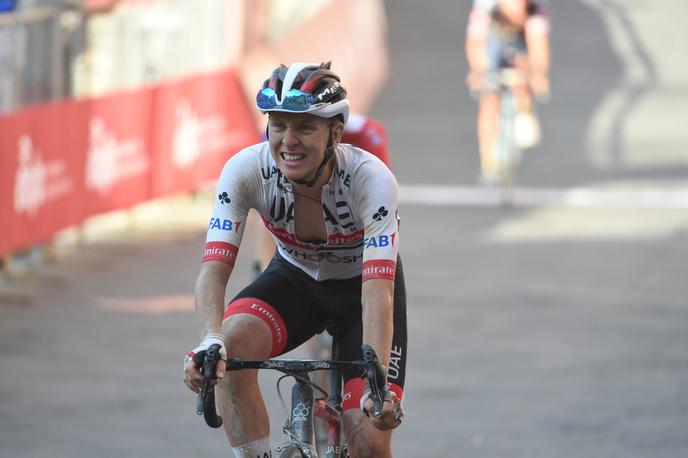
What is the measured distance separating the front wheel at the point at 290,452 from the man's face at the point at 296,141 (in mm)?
907

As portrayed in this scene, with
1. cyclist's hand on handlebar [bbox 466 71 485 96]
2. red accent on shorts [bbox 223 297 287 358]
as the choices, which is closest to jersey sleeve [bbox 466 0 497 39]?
cyclist's hand on handlebar [bbox 466 71 485 96]

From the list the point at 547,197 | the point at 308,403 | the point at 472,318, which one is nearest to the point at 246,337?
the point at 308,403

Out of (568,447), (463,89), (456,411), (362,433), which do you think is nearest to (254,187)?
(362,433)

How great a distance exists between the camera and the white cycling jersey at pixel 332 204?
5.26m

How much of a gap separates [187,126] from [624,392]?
7919 mm

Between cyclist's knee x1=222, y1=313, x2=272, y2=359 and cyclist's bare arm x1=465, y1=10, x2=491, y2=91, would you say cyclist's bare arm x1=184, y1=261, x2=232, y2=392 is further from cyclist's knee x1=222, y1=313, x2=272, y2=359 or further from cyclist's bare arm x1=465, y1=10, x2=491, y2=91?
cyclist's bare arm x1=465, y1=10, x2=491, y2=91

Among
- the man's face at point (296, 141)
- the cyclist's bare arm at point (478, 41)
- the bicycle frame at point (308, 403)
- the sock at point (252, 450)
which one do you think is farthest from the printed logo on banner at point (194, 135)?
the sock at point (252, 450)

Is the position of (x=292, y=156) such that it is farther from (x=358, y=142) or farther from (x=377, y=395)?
(x=358, y=142)

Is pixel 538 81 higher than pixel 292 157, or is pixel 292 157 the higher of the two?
pixel 292 157

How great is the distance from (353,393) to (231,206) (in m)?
0.78

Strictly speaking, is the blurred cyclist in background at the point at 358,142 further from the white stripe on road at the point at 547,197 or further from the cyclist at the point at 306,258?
the white stripe on road at the point at 547,197

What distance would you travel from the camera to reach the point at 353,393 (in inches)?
210

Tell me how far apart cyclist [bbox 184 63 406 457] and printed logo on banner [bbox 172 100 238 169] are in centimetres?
1034

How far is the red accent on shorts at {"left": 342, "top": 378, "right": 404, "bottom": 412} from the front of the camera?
17.4ft
